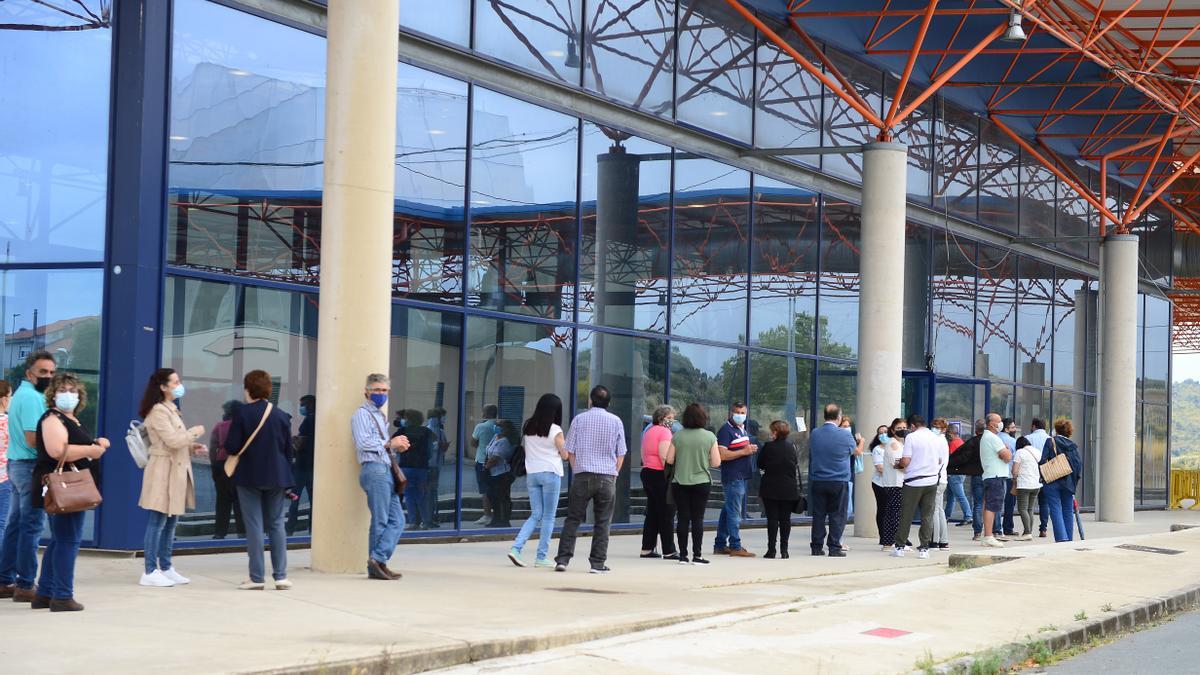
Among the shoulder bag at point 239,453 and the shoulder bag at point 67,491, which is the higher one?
the shoulder bag at point 239,453

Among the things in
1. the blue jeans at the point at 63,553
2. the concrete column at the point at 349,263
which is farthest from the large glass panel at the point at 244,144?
the blue jeans at the point at 63,553

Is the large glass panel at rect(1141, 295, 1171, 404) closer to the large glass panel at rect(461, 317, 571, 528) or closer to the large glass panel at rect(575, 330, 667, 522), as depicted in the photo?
the large glass panel at rect(575, 330, 667, 522)

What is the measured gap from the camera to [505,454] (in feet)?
61.8

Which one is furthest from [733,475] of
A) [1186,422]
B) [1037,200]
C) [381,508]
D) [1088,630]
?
[1186,422]

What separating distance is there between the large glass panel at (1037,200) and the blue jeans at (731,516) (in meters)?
18.8

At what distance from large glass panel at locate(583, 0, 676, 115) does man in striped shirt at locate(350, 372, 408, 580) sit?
922 centimetres

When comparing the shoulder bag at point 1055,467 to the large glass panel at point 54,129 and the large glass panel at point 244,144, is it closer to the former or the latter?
the large glass panel at point 244,144

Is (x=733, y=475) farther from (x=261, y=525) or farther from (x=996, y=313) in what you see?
(x=996, y=313)

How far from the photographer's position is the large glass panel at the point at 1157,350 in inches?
1682

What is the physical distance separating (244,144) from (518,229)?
15.4 ft

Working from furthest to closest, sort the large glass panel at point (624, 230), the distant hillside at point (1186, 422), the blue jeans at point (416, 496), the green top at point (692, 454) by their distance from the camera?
→ the distant hillside at point (1186, 422) → the large glass panel at point (624, 230) → the blue jeans at point (416, 496) → the green top at point (692, 454)

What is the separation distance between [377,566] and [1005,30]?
17.9 meters

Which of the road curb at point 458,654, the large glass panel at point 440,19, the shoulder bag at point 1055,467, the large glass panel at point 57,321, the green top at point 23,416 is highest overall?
the large glass panel at point 440,19

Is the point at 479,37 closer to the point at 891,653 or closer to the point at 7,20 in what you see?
the point at 7,20
